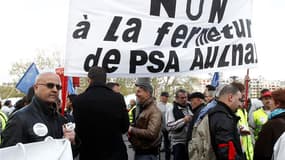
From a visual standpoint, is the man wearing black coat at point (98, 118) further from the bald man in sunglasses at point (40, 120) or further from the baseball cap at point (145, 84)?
the baseball cap at point (145, 84)

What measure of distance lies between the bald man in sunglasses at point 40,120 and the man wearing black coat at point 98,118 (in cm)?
82

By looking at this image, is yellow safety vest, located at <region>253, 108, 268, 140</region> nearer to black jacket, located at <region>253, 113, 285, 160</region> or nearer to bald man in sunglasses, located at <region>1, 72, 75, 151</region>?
black jacket, located at <region>253, 113, 285, 160</region>

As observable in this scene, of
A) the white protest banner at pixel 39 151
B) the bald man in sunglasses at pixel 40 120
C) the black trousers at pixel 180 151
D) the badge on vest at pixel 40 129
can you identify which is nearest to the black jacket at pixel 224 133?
the bald man in sunglasses at pixel 40 120

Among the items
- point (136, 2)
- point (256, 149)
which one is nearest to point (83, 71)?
point (136, 2)

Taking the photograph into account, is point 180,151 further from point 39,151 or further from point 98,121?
point 39,151

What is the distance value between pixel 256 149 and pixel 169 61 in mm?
1446

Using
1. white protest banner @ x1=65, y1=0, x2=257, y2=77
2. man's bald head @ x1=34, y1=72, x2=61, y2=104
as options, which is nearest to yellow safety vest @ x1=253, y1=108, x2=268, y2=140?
white protest banner @ x1=65, y1=0, x2=257, y2=77

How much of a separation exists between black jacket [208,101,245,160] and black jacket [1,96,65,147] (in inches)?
66.5

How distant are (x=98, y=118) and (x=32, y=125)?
4.32 ft

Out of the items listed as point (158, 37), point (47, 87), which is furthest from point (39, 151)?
point (158, 37)

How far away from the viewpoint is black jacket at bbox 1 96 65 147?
330cm

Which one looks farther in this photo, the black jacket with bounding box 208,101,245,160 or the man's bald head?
the black jacket with bounding box 208,101,245,160

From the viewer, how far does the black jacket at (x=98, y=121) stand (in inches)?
182

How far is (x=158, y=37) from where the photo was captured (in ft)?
16.9
